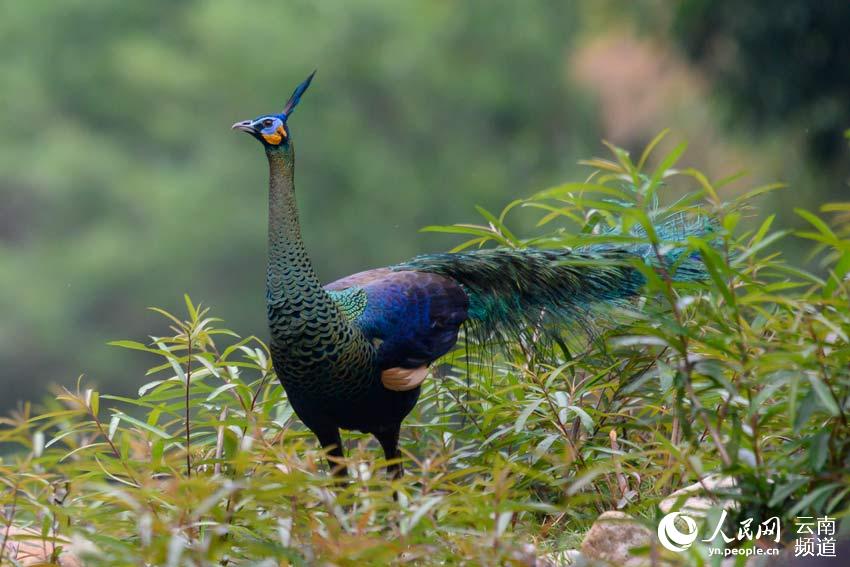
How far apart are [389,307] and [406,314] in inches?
1.2

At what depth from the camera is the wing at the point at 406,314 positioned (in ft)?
5.95

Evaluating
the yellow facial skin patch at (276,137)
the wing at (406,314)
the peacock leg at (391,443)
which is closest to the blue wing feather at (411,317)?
the wing at (406,314)

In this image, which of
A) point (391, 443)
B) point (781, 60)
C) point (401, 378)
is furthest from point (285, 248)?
point (781, 60)

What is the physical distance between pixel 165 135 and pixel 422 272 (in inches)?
184

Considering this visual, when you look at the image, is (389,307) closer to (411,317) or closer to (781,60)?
(411,317)

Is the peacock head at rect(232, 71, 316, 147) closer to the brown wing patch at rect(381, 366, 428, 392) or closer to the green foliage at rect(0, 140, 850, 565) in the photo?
the green foliage at rect(0, 140, 850, 565)

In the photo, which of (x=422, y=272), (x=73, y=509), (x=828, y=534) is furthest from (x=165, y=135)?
(x=828, y=534)

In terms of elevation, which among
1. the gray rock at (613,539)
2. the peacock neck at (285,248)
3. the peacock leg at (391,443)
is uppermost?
the peacock neck at (285,248)

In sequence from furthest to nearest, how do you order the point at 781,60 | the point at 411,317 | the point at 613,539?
the point at 781,60 < the point at 411,317 < the point at 613,539

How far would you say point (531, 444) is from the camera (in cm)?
184

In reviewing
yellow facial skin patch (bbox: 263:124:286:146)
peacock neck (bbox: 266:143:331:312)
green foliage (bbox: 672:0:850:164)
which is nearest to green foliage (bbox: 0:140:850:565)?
peacock neck (bbox: 266:143:331:312)

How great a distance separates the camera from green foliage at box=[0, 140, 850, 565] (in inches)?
44.7

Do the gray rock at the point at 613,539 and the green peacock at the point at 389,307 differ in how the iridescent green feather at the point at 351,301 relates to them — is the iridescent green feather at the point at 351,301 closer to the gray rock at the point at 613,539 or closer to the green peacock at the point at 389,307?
the green peacock at the point at 389,307

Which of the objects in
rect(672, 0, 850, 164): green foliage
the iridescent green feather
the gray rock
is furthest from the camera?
rect(672, 0, 850, 164): green foliage
